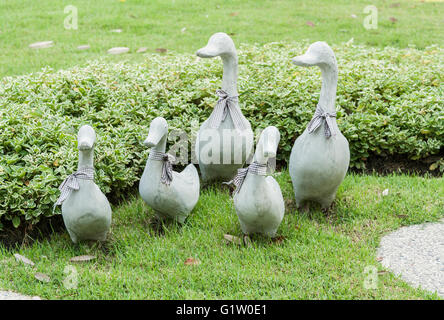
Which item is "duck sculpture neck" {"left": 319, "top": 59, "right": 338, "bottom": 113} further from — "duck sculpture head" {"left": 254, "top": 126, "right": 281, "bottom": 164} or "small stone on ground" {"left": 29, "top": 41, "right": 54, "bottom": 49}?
"small stone on ground" {"left": 29, "top": 41, "right": 54, "bottom": 49}

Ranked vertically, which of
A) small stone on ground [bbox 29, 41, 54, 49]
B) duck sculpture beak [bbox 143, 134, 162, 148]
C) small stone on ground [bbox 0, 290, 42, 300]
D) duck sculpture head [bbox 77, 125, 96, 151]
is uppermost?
small stone on ground [bbox 29, 41, 54, 49]

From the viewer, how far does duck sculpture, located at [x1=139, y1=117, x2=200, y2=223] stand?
3.34 metres

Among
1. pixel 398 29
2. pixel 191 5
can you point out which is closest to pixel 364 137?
pixel 398 29

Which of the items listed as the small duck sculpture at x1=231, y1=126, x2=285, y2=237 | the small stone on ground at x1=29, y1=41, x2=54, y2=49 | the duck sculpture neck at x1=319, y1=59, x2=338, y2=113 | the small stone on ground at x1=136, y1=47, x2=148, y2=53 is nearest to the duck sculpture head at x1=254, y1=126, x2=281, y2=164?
the small duck sculpture at x1=231, y1=126, x2=285, y2=237

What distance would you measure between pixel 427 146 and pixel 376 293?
1.96 metres

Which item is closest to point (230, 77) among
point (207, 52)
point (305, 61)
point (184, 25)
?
point (207, 52)

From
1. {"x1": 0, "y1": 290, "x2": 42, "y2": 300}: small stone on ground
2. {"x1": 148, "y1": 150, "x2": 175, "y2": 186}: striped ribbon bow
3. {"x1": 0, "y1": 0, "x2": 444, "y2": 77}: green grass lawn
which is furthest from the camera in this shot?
{"x1": 0, "y1": 0, "x2": 444, "y2": 77}: green grass lawn

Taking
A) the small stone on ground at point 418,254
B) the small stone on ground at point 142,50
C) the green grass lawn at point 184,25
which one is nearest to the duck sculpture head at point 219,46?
the small stone on ground at point 418,254

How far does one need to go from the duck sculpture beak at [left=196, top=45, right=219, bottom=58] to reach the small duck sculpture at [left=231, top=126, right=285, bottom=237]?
2.66 ft

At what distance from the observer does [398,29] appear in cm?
844

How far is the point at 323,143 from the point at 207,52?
0.99 metres

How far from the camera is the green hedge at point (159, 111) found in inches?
148

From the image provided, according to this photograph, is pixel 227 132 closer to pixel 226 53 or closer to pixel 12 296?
pixel 226 53
